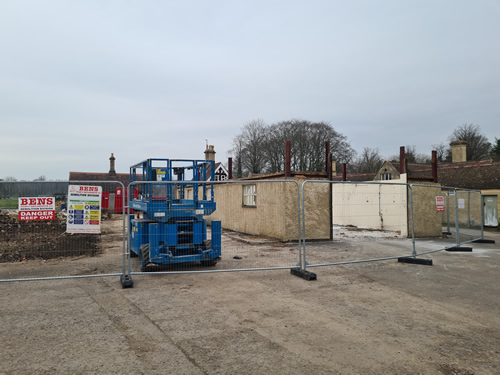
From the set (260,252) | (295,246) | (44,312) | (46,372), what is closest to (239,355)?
(46,372)

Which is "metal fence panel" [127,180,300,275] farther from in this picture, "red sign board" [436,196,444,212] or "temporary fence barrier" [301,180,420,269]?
"red sign board" [436,196,444,212]

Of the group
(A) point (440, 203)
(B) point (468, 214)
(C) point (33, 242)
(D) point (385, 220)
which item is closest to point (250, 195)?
(D) point (385, 220)

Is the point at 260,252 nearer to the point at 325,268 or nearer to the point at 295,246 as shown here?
the point at 295,246

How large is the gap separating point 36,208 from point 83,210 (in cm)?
95

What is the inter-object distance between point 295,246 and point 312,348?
8133mm

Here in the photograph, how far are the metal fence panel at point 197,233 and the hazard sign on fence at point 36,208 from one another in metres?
1.58

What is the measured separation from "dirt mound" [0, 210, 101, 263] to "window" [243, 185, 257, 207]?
668cm

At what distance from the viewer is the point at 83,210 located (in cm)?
674

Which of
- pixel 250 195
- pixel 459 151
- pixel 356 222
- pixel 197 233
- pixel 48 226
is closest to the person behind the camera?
pixel 197 233

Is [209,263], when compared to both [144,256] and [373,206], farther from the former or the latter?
[373,206]

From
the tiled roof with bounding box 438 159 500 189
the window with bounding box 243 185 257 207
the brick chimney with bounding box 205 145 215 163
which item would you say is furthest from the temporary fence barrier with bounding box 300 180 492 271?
the brick chimney with bounding box 205 145 215 163

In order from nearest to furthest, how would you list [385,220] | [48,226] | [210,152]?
[48,226] < [385,220] < [210,152]

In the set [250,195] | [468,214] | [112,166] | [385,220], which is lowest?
[385,220]

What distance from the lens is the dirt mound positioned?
758 centimetres
